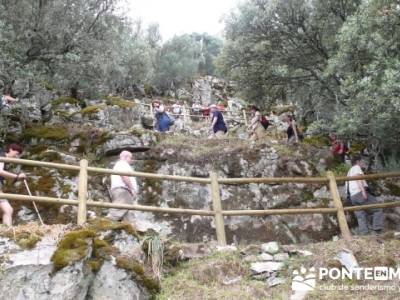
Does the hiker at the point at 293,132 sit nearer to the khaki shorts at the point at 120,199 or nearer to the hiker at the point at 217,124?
the hiker at the point at 217,124

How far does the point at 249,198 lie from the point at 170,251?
4313 mm

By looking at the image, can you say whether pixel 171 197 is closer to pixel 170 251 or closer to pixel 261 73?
pixel 170 251

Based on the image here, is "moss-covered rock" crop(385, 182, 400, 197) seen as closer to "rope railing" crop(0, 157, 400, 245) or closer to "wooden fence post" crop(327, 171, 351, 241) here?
"rope railing" crop(0, 157, 400, 245)

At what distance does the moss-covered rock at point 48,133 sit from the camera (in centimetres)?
1366

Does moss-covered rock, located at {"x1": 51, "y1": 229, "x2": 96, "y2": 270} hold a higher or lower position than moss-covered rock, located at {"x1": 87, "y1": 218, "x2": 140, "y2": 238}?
lower

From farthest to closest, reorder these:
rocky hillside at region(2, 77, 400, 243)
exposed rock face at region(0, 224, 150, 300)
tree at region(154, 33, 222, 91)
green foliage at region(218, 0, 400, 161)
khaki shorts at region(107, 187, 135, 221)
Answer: tree at region(154, 33, 222, 91) < rocky hillside at region(2, 77, 400, 243) < green foliage at region(218, 0, 400, 161) < khaki shorts at region(107, 187, 135, 221) < exposed rock face at region(0, 224, 150, 300)

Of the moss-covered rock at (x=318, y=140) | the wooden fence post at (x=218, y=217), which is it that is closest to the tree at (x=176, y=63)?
the moss-covered rock at (x=318, y=140)

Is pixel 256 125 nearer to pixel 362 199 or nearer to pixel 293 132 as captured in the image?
pixel 293 132

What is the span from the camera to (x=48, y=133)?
13859mm

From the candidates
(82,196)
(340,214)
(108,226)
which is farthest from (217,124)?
(108,226)

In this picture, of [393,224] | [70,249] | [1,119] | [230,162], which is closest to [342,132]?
[393,224]

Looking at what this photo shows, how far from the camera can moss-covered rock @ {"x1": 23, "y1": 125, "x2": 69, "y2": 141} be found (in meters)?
13.7

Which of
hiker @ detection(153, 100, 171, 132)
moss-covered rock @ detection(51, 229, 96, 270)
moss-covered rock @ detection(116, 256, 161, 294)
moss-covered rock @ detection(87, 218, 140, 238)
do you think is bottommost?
moss-covered rock @ detection(116, 256, 161, 294)

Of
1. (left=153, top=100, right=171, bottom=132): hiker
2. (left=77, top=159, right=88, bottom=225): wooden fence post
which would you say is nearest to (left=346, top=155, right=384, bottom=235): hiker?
(left=77, top=159, right=88, bottom=225): wooden fence post
